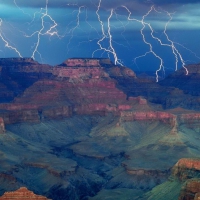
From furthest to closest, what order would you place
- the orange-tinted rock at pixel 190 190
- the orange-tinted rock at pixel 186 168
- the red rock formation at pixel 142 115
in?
1. the red rock formation at pixel 142 115
2. the orange-tinted rock at pixel 186 168
3. the orange-tinted rock at pixel 190 190

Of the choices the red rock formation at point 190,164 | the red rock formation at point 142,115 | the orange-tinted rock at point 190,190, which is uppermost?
the red rock formation at point 142,115

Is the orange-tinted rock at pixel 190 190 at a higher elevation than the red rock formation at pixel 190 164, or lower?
lower

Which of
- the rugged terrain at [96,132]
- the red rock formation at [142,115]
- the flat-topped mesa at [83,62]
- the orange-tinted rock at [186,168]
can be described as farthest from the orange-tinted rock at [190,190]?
the flat-topped mesa at [83,62]

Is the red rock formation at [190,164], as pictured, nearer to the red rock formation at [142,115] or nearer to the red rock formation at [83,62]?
the red rock formation at [142,115]

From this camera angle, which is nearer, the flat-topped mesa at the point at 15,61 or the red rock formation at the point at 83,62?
the red rock formation at the point at 83,62

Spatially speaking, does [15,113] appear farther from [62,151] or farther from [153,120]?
[153,120]

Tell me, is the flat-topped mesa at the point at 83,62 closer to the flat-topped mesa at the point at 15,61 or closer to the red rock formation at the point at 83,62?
the red rock formation at the point at 83,62

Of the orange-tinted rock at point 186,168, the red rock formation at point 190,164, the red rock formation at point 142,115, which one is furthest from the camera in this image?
the red rock formation at point 142,115

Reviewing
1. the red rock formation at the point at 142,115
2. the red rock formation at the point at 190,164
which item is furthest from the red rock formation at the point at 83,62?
the red rock formation at the point at 190,164

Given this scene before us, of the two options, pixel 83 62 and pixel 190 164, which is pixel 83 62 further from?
pixel 190 164

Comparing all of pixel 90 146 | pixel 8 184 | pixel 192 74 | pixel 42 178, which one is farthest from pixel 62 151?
pixel 192 74

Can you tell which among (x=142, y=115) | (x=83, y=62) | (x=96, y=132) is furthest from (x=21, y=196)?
(x=83, y=62)
